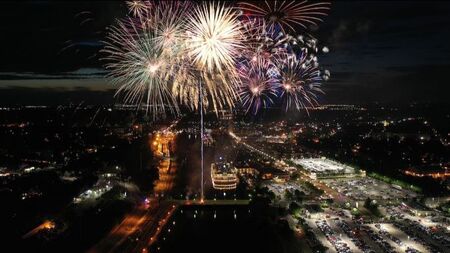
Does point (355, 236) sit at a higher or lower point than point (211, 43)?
lower

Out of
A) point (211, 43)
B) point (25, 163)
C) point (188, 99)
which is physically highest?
point (211, 43)

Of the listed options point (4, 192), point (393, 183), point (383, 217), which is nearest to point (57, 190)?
point (4, 192)

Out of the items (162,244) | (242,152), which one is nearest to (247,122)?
(242,152)

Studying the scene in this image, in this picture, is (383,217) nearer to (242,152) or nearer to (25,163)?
(242,152)

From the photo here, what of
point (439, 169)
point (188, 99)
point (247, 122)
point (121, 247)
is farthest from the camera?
point (247, 122)

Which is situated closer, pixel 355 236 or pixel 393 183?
pixel 355 236

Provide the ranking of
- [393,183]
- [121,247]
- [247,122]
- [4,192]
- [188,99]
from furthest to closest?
[247,122] → [393,183] → [4,192] → [121,247] → [188,99]

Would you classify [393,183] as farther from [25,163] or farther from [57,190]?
[25,163]

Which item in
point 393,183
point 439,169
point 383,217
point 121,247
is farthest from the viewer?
point 439,169

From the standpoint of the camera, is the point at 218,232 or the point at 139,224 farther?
the point at 139,224
